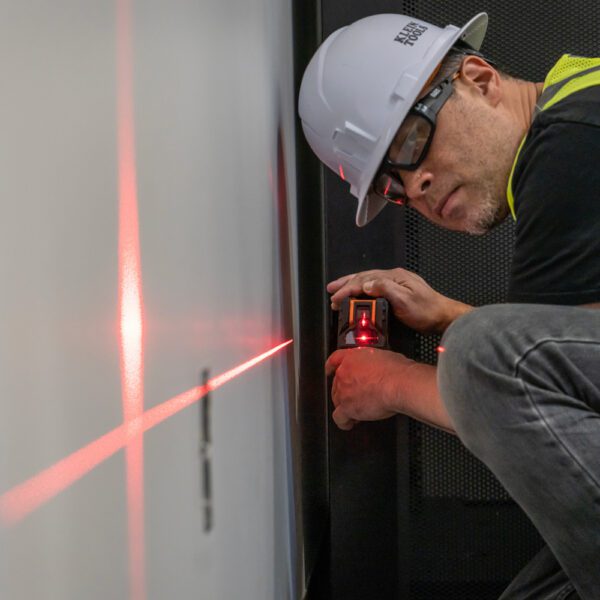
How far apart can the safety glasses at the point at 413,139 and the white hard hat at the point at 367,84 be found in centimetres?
2

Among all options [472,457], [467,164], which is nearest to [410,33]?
[467,164]

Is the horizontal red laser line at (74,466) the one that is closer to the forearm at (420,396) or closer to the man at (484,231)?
the man at (484,231)

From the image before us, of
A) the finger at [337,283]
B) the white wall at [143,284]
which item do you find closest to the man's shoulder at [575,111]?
the white wall at [143,284]

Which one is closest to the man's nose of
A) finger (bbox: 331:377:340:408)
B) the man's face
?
the man's face

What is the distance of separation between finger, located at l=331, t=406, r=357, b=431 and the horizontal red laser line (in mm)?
730

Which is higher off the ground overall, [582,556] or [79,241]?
[79,241]

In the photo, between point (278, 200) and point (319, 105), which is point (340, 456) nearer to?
point (278, 200)

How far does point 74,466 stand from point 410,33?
1023mm

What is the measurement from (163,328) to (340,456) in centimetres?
90

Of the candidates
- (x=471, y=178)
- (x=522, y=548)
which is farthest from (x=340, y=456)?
(x=471, y=178)

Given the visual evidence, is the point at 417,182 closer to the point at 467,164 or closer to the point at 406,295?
the point at 467,164

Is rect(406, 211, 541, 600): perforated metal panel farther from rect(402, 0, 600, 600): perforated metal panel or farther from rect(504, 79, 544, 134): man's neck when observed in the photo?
rect(504, 79, 544, 134): man's neck

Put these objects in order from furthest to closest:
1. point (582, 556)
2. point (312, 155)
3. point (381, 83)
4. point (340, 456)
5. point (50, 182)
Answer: point (312, 155)
point (340, 456)
point (381, 83)
point (582, 556)
point (50, 182)

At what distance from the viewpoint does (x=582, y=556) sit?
2.88 ft
